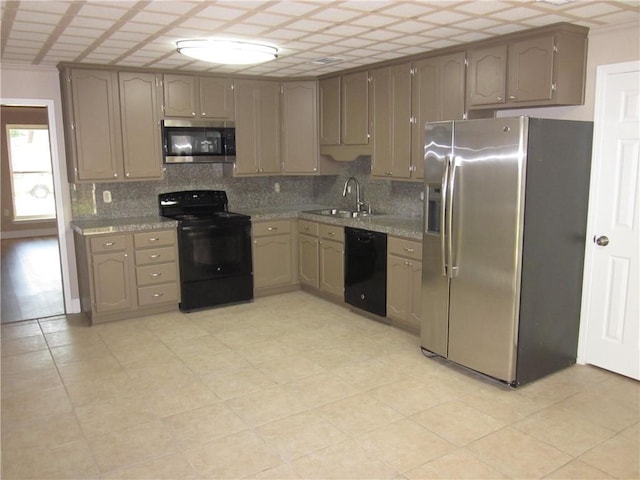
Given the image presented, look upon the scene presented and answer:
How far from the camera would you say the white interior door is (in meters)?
3.52

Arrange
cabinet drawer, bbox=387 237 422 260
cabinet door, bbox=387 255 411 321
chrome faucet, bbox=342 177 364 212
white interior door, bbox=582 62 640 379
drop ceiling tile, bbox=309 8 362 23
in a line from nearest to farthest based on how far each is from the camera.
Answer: drop ceiling tile, bbox=309 8 362 23 → white interior door, bbox=582 62 640 379 → cabinet drawer, bbox=387 237 422 260 → cabinet door, bbox=387 255 411 321 → chrome faucet, bbox=342 177 364 212

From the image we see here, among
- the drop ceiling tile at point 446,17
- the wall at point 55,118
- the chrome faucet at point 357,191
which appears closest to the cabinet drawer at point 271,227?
the chrome faucet at point 357,191

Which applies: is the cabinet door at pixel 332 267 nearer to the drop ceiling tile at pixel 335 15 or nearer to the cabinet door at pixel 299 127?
the cabinet door at pixel 299 127

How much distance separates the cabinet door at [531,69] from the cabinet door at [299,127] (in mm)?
2496

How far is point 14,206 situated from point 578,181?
952cm

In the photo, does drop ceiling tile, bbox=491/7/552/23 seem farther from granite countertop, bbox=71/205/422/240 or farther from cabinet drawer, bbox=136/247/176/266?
cabinet drawer, bbox=136/247/176/266

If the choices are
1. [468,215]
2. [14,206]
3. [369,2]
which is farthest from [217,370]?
[14,206]

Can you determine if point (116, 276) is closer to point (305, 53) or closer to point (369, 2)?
point (305, 53)

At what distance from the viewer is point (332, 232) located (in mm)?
5348

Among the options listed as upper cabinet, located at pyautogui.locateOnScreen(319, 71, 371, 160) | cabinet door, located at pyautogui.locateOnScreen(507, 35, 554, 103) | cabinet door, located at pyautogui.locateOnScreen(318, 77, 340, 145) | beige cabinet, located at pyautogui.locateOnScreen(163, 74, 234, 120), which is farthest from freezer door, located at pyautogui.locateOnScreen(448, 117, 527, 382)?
Result: beige cabinet, located at pyautogui.locateOnScreen(163, 74, 234, 120)

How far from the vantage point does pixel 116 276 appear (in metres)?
4.90

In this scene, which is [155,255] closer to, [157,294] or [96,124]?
[157,294]

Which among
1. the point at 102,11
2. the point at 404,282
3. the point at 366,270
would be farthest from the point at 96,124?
the point at 404,282

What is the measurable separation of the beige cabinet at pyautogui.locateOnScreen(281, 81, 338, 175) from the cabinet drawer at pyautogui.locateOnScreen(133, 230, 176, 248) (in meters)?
1.53
